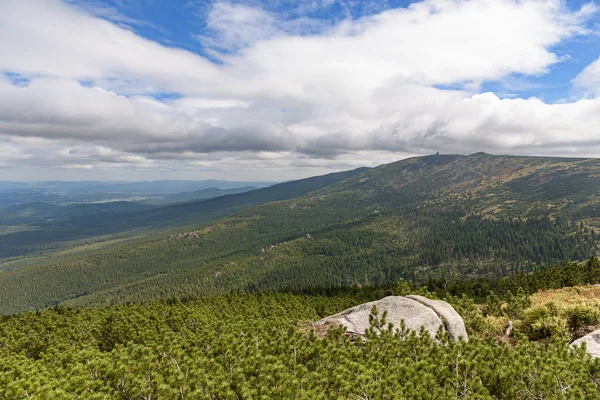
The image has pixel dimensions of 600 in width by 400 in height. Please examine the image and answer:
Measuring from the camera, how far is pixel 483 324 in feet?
135

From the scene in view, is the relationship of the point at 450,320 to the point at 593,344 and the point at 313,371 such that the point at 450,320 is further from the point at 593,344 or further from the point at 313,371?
the point at 313,371

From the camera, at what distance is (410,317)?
39.6 meters

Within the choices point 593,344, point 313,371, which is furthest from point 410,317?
point 313,371

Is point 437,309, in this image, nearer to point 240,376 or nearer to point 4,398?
point 240,376

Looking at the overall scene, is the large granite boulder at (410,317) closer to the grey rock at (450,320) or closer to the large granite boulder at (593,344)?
the grey rock at (450,320)

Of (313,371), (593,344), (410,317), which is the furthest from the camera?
(410,317)

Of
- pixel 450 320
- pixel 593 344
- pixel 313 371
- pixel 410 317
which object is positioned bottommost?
pixel 450 320

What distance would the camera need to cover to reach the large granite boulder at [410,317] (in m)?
38.5

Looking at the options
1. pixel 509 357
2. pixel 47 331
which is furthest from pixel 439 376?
pixel 47 331

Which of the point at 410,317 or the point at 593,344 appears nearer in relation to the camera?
the point at 593,344

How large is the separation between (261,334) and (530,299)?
4515 cm

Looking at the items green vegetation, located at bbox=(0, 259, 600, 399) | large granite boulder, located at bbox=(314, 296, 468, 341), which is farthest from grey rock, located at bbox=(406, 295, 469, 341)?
green vegetation, located at bbox=(0, 259, 600, 399)

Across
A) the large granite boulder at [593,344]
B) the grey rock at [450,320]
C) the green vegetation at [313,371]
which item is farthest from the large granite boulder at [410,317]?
the large granite boulder at [593,344]

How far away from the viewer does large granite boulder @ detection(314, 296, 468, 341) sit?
126 ft
